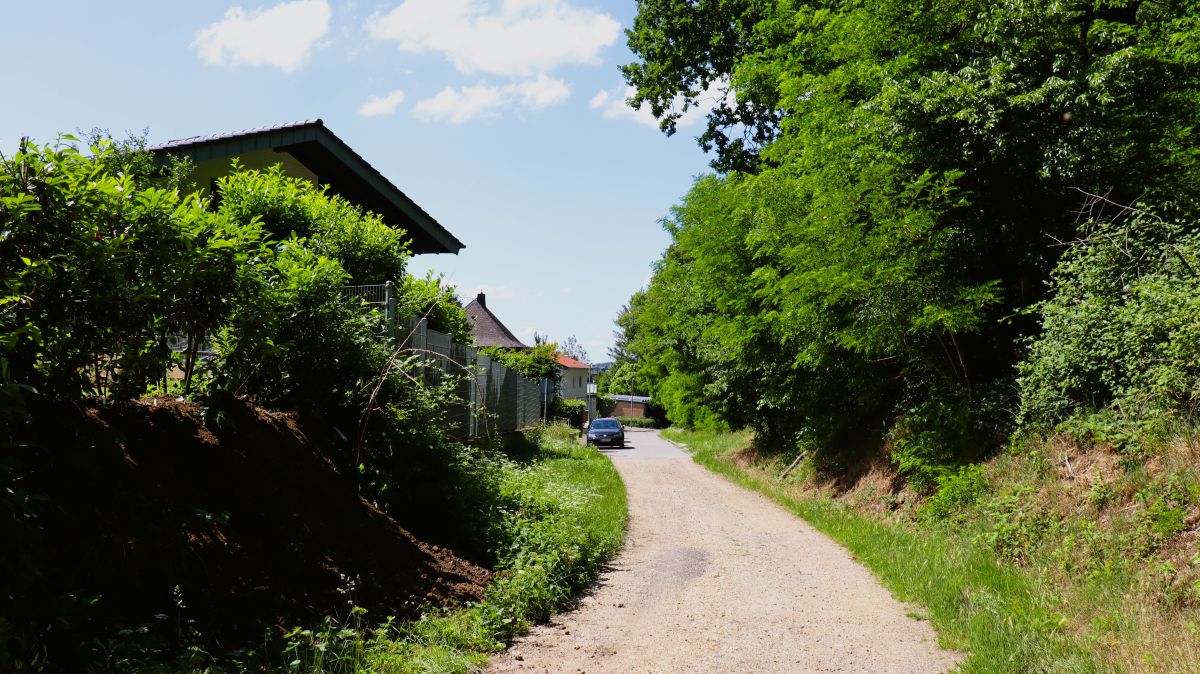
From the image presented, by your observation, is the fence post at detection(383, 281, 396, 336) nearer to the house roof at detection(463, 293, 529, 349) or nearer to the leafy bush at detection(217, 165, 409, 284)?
the leafy bush at detection(217, 165, 409, 284)

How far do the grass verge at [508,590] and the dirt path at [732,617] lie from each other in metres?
0.23

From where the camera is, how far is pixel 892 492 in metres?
12.1

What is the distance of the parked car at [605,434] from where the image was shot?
3497 cm

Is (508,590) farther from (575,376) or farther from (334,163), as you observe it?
(575,376)

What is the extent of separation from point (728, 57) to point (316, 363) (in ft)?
56.6

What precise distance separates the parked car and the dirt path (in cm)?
2365

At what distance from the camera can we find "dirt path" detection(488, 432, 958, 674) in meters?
5.52

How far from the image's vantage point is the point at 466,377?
8125 millimetres

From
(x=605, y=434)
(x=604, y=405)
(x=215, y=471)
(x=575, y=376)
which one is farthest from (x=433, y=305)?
(x=575, y=376)

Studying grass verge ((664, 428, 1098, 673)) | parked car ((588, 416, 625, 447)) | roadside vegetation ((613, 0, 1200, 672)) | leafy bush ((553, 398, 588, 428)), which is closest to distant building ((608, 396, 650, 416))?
leafy bush ((553, 398, 588, 428))

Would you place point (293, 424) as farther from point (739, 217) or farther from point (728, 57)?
point (728, 57)

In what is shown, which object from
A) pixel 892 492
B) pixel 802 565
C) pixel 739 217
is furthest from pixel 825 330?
pixel 802 565

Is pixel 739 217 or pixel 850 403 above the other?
pixel 739 217

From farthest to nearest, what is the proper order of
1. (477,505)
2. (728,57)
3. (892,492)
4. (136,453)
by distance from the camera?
(728,57) → (892,492) → (477,505) → (136,453)
